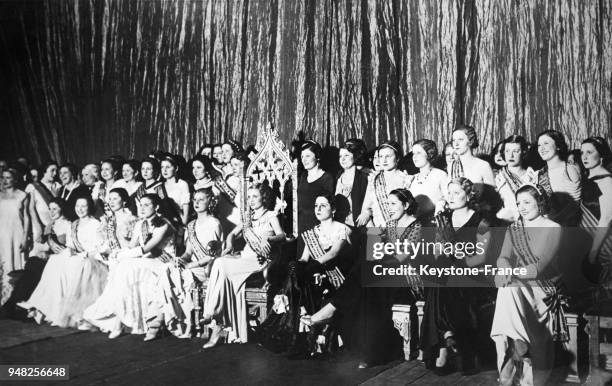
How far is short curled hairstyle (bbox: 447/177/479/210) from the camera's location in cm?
307

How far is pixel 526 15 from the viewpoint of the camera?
3.13 m

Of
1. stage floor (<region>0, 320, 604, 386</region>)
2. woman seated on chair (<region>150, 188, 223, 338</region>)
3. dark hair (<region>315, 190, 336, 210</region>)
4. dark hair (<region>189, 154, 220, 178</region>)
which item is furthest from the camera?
dark hair (<region>189, 154, 220, 178</region>)

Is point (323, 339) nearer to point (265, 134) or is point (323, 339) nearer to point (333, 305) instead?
point (333, 305)

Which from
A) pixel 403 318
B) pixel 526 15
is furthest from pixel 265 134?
pixel 526 15

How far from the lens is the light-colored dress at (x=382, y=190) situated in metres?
3.30

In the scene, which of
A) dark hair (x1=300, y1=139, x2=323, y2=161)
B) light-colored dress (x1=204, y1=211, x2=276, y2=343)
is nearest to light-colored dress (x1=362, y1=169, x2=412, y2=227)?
dark hair (x1=300, y1=139, x2=323, y2=161)

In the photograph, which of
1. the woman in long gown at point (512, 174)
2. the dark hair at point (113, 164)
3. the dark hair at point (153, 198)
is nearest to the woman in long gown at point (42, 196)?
the dark hair at point (113, 164)

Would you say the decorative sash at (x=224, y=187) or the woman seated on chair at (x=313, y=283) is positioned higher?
the decorative sash at (x=224, y=187)

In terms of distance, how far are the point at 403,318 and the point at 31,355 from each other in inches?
86.2

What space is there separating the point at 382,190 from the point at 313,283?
630 mm

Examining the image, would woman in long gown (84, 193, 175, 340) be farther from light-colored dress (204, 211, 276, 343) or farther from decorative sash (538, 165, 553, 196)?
decorative sash (538, 165, 553, 196)

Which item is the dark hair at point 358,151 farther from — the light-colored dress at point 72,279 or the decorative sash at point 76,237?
the decorative sash at point 76,237

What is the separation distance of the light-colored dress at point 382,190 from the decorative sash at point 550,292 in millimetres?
645

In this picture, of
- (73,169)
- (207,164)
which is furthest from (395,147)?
(73,169)
